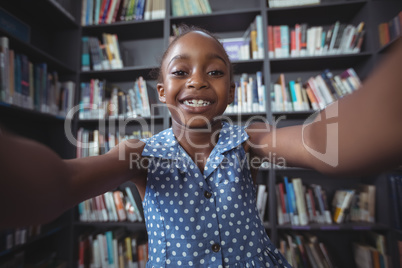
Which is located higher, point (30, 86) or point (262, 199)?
point (30, 86)

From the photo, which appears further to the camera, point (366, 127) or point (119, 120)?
point (119, 120)

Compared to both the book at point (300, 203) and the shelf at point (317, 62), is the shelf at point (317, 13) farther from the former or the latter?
the book at point (300, 203)

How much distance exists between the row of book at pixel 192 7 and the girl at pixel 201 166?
4.77 feet

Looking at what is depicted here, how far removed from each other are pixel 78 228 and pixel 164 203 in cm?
178

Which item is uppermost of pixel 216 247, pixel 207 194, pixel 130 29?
pixel 130 29

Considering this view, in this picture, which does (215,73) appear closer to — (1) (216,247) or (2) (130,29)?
(1) (216,247)

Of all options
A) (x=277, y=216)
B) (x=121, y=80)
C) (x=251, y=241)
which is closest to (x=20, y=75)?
(x=121, y=80)

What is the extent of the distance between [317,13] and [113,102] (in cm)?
205

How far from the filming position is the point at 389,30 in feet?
5.53

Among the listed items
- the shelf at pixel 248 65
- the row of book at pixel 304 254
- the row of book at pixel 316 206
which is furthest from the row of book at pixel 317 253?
the shelf at pixel 248 65

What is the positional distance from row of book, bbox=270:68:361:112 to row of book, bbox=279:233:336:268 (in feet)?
3.62

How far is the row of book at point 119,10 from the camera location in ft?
6.40

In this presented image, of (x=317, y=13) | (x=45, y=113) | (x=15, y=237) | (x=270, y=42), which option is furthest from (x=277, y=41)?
(x=15, y=237)

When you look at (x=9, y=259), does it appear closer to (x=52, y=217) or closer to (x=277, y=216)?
(x=52, y=217)
